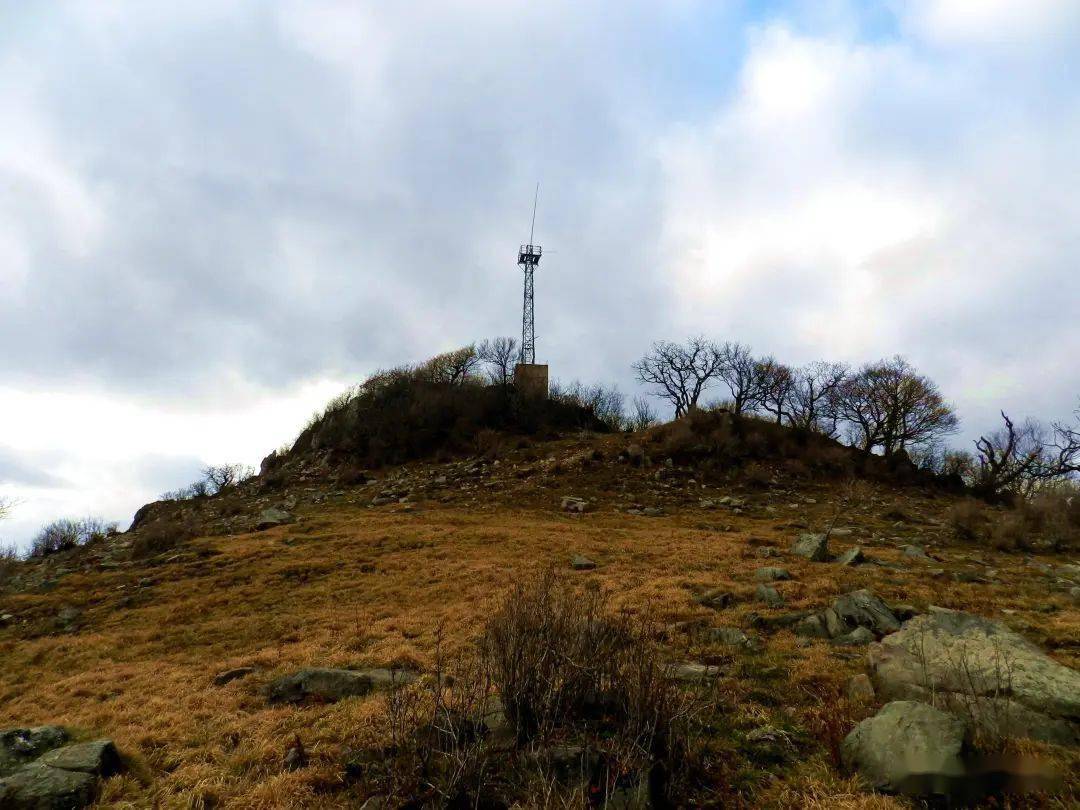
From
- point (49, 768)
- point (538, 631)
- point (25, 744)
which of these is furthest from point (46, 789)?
point (538, 631)

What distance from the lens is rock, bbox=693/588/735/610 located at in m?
8.92

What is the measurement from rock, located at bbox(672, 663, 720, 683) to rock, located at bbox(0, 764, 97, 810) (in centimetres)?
531

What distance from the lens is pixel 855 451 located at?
85.6 ft

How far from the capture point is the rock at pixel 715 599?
892 cm

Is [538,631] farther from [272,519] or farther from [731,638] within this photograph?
[272,519]

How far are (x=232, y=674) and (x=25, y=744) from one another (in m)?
2.76

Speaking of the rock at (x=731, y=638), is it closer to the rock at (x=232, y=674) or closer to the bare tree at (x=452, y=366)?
the rock at (x=232, y=674)

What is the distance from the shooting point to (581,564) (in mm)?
12250

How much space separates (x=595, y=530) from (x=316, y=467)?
1772cm

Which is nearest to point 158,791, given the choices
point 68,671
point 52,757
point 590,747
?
point 52,757

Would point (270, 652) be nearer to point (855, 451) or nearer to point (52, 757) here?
point (52, 757)

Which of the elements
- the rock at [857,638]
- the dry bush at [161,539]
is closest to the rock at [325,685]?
the rock at [857,638]

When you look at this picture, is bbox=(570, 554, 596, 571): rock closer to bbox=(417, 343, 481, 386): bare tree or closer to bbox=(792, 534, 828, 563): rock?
bbox=(792, 534, 828, 563): rock

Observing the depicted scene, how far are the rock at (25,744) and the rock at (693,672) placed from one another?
624 cm
